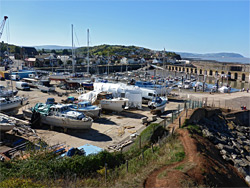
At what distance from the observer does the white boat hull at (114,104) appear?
2308 centimetres

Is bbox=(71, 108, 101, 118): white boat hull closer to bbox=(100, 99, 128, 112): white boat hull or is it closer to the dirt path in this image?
bbox=(100, 99, 128, 112): white boat hull

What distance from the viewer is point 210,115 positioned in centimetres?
2327

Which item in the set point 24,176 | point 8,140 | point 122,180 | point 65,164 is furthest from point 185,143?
point 8,140

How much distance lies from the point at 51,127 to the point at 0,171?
8.71 m

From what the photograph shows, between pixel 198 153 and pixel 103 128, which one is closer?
pixel 198 153

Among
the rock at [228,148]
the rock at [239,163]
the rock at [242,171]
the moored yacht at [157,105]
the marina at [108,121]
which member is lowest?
the rock at [242,171]

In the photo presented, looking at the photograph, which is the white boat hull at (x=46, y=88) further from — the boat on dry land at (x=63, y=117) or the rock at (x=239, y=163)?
the rock at (x=239, y=163)

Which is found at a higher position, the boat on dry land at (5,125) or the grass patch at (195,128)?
the boat on dry land at (5,125)

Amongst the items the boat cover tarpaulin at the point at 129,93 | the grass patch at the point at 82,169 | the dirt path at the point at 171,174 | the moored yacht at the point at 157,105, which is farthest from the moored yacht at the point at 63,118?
the boat cover tarpaulin at the point at 129,93

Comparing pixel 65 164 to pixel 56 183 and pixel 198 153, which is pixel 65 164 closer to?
pixel 56 183

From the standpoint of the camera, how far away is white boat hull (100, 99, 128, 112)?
23.1 m

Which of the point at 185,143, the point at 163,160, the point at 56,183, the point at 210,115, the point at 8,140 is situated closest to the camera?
the point at 56,183

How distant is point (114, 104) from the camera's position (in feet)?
75.8

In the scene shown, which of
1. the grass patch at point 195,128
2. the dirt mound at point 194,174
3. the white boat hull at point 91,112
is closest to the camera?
the dirt mound at point 194,174
